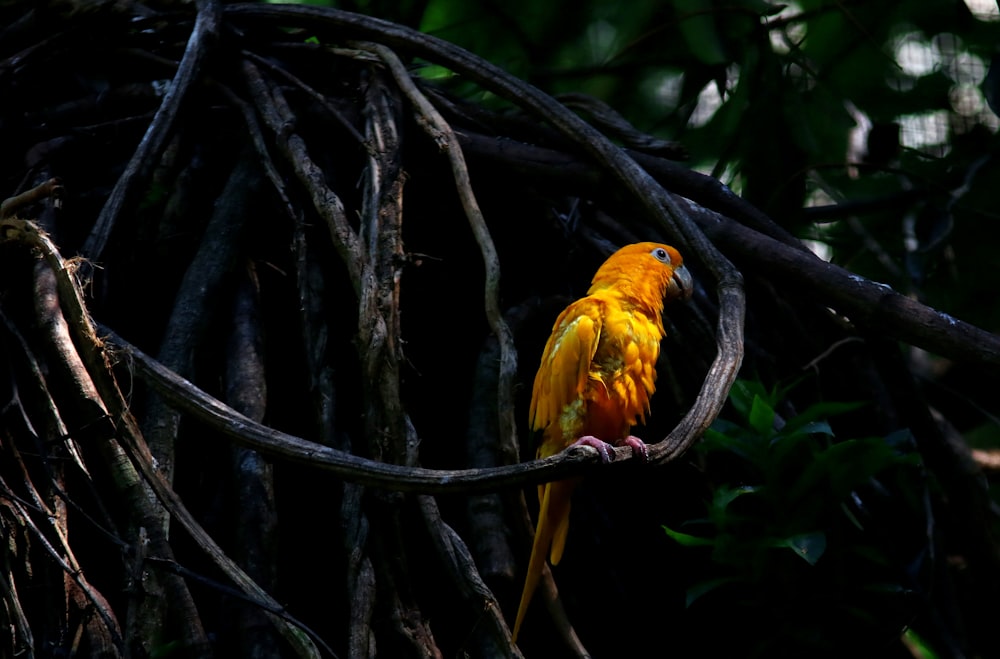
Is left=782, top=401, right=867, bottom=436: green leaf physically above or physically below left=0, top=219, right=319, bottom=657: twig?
above

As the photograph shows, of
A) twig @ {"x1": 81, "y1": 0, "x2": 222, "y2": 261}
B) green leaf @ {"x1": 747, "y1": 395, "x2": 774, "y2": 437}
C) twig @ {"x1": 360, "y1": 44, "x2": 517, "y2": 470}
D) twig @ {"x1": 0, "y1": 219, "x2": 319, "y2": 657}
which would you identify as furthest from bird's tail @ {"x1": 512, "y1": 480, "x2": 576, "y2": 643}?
twig @ {"x1": 81, "y1": 0, "x2": 222, "y2": 261}

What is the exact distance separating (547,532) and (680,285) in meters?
1.03

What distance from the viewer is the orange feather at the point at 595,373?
2959 mm

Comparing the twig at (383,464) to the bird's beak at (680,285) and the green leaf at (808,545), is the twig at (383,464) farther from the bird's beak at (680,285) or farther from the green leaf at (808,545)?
the bird's beak at (680,285)

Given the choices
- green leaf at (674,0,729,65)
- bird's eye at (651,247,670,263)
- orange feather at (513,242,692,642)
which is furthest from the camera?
green leaf at (674,0,729,65)

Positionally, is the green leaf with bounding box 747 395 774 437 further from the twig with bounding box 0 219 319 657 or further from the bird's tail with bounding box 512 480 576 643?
the twig with bounding box 0 219 319 657

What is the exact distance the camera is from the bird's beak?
3.29 metres

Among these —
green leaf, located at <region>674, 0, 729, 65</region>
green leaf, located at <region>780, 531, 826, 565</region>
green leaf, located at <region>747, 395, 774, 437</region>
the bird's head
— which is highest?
green leaf, located at <region>674, 0, 729, 65</region>

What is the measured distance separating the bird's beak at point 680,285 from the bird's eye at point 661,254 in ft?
0.21

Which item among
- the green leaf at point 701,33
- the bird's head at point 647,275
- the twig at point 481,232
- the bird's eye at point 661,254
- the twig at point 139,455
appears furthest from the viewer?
the green leaf at point 701,33

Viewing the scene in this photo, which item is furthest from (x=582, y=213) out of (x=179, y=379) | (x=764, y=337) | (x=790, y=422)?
(x=179, y=379)

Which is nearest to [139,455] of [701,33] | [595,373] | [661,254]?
[595,373]

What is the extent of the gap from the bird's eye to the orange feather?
0.25ft

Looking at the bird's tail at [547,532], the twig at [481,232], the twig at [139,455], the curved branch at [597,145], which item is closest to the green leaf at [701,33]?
the curved branch at [597,145]
